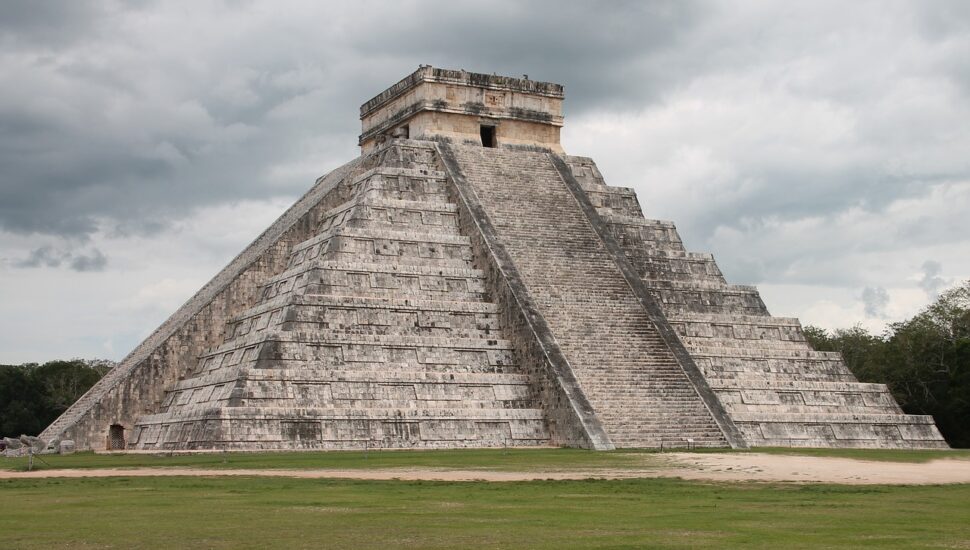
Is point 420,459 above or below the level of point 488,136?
below

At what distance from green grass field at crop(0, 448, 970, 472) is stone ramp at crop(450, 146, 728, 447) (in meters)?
1.49

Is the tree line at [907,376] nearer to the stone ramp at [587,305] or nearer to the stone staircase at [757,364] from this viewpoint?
the stone staircase at [757,364]

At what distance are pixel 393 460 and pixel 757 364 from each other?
1163 cm

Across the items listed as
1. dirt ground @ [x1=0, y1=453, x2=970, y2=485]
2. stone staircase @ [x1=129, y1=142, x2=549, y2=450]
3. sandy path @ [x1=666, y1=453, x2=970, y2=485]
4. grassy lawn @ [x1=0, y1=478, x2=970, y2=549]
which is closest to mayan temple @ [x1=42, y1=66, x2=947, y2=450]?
stone staircase @ [x1=129, y1=142, x2=549, y2=450]

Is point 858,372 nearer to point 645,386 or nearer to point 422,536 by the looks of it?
point 645,386

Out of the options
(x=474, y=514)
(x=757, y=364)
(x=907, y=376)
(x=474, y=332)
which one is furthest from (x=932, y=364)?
(x=474, y=514)

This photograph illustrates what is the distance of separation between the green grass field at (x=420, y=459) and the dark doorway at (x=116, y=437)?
9.07 feet

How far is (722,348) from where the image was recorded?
2919 cm

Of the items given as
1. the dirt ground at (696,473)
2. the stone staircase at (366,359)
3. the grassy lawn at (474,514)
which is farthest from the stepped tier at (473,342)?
the grassy lawn at (474,514)

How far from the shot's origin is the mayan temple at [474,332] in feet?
81.7

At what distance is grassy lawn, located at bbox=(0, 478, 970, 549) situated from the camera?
1048cm

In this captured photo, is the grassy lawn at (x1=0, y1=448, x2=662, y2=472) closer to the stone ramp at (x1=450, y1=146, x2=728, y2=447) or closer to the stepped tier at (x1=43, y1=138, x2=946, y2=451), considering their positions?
the stepped tier at (x1=43, y1=138, x2=946, y2=451)

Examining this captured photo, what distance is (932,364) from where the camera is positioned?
40344 millimetres

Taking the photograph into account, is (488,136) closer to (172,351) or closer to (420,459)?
(172,351)
